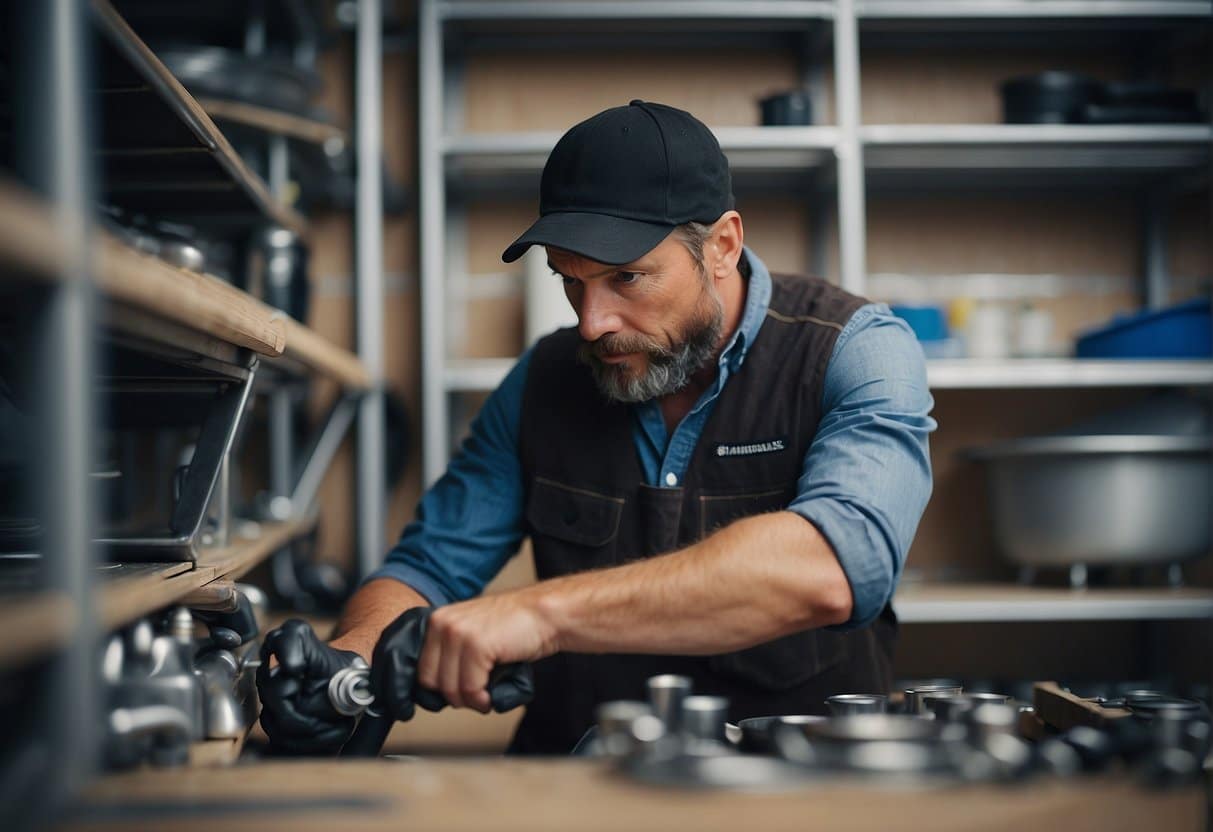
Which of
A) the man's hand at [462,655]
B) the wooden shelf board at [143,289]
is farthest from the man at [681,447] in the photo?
the wooden shelf board at [143,289]

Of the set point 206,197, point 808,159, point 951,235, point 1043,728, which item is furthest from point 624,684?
point 951,235

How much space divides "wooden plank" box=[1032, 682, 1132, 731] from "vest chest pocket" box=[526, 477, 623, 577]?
590mm

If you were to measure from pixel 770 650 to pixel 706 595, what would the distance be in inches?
19.0

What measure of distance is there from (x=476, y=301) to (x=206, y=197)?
3.53ft

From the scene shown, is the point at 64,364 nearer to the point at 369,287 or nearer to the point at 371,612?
the point at 371,612

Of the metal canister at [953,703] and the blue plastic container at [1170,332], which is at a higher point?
the blue plastic container at [1170,332]

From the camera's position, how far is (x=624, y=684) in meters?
1.64

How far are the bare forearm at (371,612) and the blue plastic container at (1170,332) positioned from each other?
178 centimetres

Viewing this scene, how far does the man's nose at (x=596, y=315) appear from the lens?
1.50 metres

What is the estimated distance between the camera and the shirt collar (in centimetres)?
165

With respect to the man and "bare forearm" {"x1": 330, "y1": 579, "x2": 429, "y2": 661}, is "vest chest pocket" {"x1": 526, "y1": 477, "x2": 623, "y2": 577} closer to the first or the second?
the man

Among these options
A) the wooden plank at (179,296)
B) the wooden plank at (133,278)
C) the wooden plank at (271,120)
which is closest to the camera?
the wooden plank at (133,278)

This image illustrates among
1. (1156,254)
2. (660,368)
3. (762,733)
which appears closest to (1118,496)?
(1156,254)

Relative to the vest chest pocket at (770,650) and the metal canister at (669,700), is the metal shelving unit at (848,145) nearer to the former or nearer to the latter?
the vest chest pocket at (770,650)
